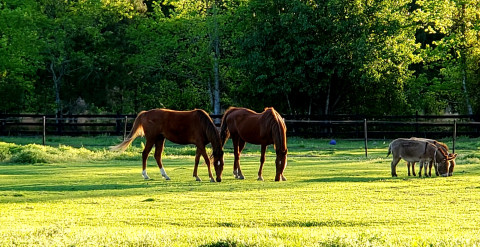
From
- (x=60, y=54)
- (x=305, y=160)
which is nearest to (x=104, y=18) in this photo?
(x=60, y=54)

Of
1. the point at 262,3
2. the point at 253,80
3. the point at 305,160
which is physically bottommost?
the point at 305,160

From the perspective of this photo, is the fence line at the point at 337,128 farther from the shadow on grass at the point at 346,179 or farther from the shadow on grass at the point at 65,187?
the shadow on grass at the point at 65,187

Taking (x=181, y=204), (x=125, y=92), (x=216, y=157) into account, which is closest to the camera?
(x=181, y=204)

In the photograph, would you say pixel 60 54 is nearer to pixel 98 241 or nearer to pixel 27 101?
pixel 27 101

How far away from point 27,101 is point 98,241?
157ft

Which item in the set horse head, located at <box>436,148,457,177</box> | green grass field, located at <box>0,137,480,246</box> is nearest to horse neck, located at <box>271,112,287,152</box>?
green grass field, located at <box>0,137,480,246</box>

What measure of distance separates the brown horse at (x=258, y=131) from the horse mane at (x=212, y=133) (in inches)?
33.5

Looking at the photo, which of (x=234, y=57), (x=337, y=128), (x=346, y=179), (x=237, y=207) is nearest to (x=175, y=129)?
(x=346, y=179)

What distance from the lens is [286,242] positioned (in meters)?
9.64

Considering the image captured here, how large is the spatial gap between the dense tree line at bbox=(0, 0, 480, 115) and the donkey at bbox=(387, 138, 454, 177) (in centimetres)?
1945

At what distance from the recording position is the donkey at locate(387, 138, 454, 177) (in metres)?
21.4

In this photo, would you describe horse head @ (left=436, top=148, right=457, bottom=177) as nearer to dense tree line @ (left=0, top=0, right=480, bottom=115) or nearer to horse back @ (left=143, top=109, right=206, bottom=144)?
horse back @ (left=143, top=109, right=206, bottom=144)

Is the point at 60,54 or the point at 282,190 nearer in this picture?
the point at 282,190

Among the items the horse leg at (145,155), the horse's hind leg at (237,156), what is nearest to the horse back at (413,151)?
the horse's hind leg at (237,156)
